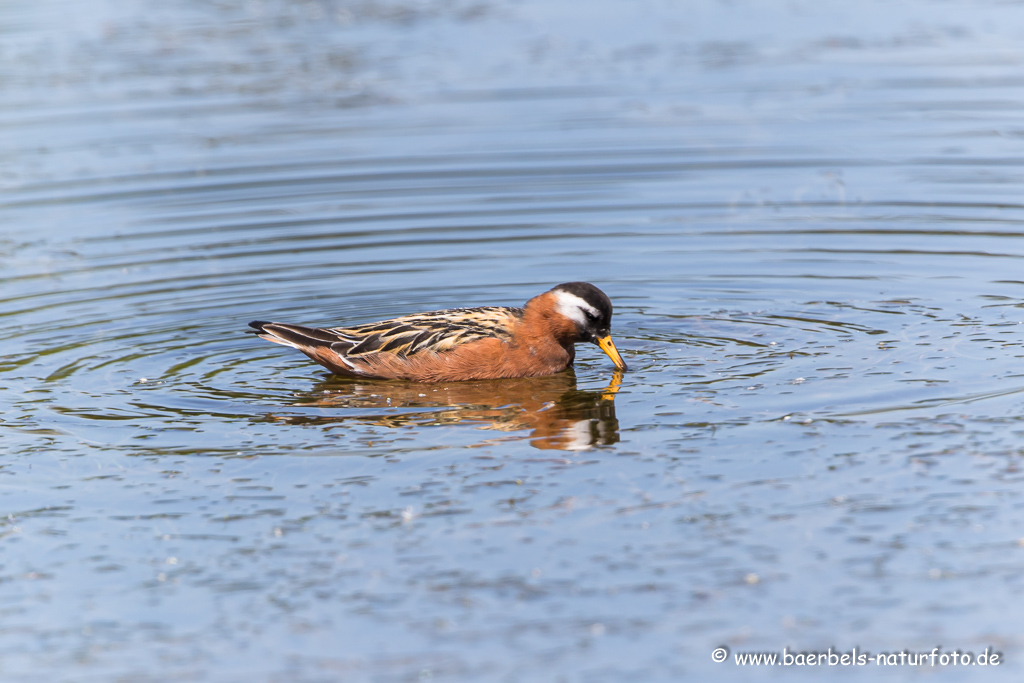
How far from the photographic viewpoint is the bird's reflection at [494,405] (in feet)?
31.8

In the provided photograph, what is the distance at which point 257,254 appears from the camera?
15523 millimetres

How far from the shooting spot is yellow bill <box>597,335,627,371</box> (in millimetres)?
10969

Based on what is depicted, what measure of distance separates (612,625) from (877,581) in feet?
4.77

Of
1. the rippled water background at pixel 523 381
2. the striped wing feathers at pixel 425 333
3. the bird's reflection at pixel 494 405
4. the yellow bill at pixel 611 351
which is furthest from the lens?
the striped wing feathers at pixel 425 333

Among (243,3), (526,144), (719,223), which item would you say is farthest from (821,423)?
(243,3)

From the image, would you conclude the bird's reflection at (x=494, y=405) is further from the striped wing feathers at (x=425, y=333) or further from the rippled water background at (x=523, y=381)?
the striped wing feathers at (x=425, y=333)

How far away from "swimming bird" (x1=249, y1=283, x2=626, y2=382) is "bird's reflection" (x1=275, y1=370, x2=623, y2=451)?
119 millimetres

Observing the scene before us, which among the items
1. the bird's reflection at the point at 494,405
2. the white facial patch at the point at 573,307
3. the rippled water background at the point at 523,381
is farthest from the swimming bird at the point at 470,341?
the rippled water background at the point at 523,381

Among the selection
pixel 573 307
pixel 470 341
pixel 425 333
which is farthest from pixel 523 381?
pixel 425 333

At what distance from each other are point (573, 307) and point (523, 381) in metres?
0.76

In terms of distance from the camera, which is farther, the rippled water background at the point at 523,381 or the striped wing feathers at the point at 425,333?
the striped wing feathers at the point at 425,333

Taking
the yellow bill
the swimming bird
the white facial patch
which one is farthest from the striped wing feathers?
the yellow bill

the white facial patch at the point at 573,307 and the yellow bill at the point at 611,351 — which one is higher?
the white facial patch at the point at 573,307

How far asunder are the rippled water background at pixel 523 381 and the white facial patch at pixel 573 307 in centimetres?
55
